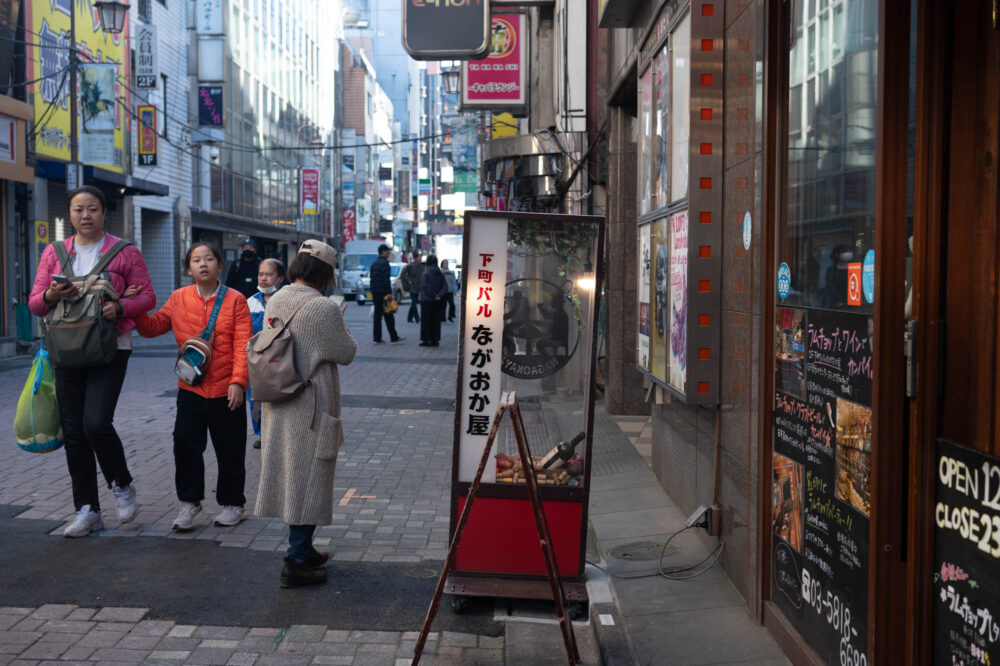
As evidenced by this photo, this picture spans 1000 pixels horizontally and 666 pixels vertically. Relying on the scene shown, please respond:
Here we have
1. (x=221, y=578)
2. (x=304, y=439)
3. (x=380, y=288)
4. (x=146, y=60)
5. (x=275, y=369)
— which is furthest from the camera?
(x=146, y=60)

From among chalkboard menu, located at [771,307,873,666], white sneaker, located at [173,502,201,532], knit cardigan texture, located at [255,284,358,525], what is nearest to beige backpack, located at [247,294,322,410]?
knit cardigan texture, located at [255,284,358,525]

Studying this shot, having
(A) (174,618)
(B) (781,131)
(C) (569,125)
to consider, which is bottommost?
(A) (174,618)

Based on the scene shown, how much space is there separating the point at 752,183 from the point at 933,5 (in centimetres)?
180

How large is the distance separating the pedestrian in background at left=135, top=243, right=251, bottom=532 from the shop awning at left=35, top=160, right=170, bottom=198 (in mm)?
15580

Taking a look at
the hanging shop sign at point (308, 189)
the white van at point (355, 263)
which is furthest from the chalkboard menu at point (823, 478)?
the hanging shop sign at point (308, 189)

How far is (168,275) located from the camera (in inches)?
1222

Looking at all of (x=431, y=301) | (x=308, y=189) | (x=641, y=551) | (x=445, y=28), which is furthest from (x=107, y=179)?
(x=308, y=189)

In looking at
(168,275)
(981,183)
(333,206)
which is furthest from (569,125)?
(333,206)

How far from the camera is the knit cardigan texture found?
202 inches

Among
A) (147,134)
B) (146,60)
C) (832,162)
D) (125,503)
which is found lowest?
(125,503)

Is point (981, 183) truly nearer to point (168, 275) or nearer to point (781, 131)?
point (781, 131)

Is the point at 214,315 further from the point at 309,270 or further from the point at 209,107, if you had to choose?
the point at 209,107

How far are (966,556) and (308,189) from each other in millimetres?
48465

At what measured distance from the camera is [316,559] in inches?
212
